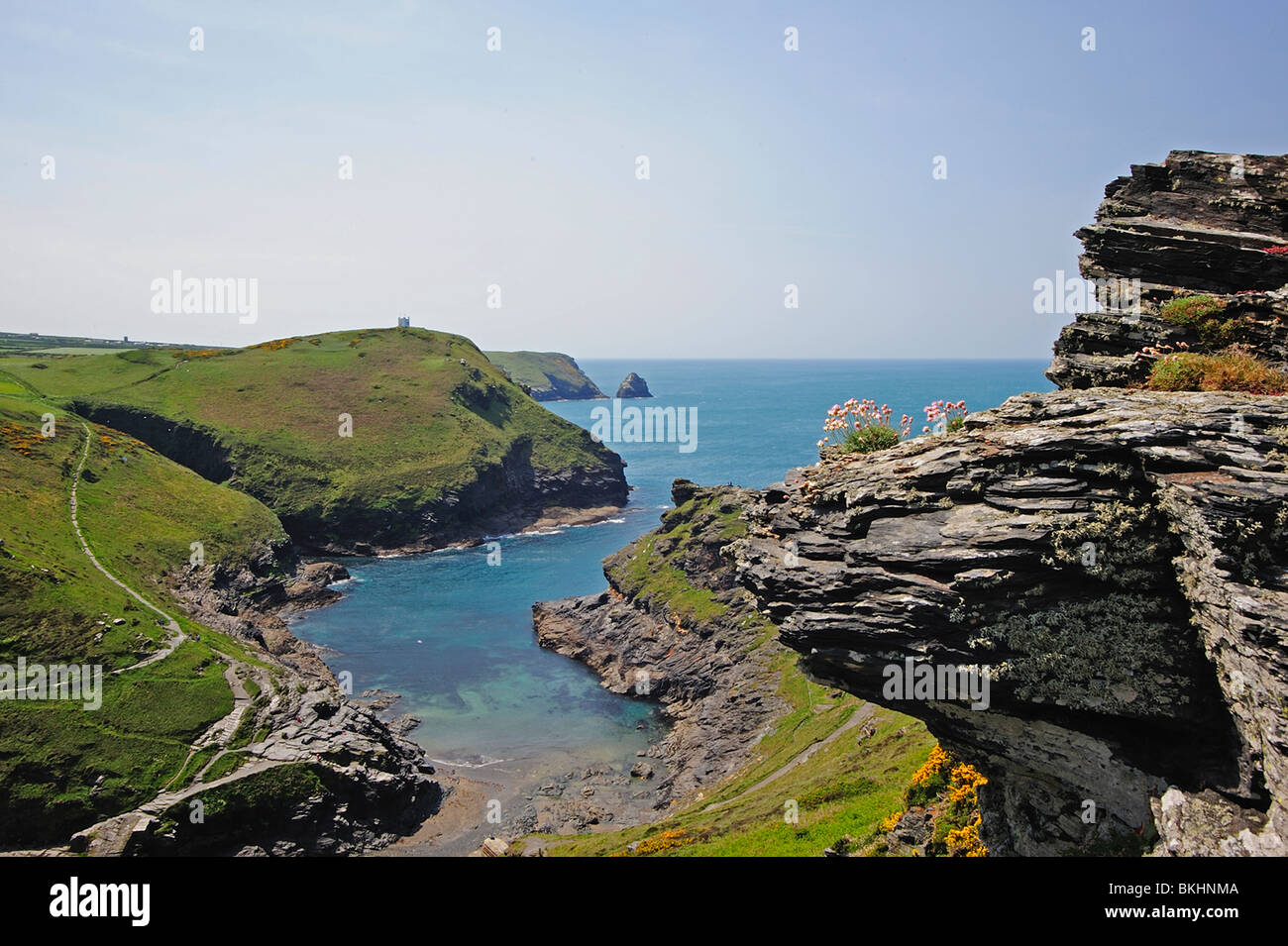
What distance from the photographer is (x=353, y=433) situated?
15462 centimetres

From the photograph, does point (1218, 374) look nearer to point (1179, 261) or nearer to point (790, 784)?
point (1179, 261)

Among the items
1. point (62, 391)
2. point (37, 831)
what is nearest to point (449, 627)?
point (37, 831)

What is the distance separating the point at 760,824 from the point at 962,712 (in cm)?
1720

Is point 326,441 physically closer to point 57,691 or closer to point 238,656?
point 238,656

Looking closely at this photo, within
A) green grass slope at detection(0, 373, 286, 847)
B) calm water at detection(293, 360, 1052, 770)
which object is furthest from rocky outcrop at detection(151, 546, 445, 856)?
calm water at detection(293, 360, 1052, 770)

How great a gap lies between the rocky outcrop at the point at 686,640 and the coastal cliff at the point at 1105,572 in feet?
123

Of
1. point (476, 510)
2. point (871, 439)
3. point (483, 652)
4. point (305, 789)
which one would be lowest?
point (483, 652)

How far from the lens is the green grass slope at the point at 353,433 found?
5344 inches

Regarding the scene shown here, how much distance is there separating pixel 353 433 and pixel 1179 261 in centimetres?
15221

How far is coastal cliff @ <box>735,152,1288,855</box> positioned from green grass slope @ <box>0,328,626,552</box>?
12208cm

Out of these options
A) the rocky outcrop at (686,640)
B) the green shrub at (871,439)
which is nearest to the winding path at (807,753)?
the rocky outcrop at (686,640)

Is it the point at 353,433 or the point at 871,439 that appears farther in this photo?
the point at 353,433

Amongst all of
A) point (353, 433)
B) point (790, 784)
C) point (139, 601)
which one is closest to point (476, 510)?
point (353, 433)

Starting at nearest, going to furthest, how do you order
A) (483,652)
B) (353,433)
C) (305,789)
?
(305,789), (483,652), (353,433)
